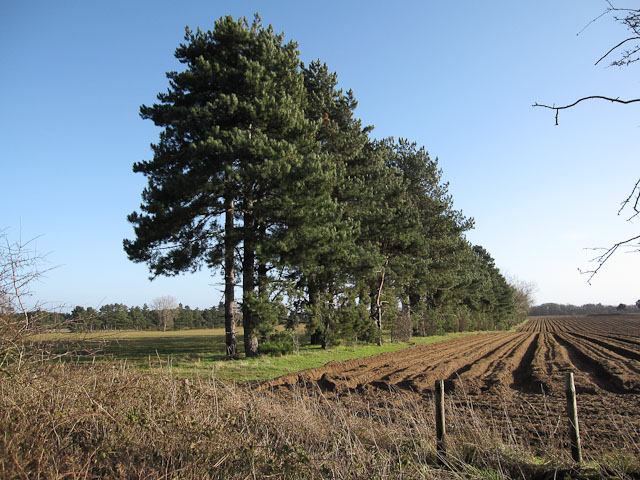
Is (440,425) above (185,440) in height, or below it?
below

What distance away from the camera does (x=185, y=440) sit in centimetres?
429

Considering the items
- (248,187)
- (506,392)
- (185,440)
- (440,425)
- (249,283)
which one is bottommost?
(506,392)

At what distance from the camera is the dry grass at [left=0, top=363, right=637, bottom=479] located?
12.5ft

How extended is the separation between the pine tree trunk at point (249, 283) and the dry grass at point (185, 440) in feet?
33.4

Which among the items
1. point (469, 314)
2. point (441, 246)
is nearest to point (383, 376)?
point (441, 246)

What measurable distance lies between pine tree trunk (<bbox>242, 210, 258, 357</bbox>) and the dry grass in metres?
10.2

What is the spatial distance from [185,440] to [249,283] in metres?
13.3

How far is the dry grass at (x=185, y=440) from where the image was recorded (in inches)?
150

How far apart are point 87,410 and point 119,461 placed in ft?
3.25

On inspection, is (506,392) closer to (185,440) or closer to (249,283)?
(185,440)

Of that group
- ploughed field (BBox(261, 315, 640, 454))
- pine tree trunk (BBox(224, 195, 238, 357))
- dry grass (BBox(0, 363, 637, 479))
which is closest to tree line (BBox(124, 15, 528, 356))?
pine tree trunk (BBox(224, 195, 238, 357))

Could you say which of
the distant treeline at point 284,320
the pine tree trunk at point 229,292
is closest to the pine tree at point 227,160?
the pine tree trunk at point 229,292

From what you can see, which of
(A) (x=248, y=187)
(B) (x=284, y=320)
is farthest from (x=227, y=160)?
(B) (x=284, y=320)

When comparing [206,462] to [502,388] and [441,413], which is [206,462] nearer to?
[441,413]
